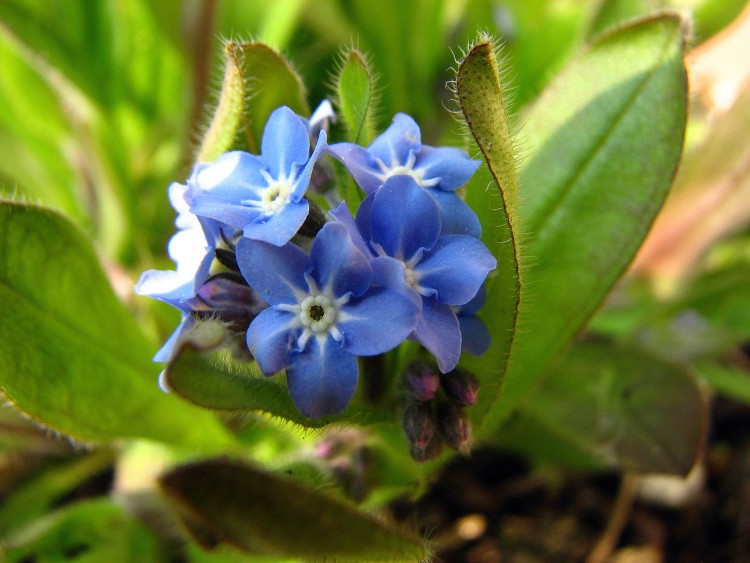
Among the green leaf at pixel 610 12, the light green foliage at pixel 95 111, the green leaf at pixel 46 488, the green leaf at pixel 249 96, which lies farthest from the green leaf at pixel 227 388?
the green leaf at pixel 610 12

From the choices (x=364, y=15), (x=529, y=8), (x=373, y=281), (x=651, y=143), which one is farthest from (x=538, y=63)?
(x=373, y=281)

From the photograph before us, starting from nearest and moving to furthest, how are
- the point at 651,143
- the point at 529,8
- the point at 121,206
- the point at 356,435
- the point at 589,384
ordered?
the point at 651,143 < the point at 356,435 < the point at 589,384 < the point at 121,206 < the point at 529,8

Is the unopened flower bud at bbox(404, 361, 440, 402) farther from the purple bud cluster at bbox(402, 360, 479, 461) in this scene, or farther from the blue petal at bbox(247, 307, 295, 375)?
the blue petal at bbox(247, 307, 295, 375)

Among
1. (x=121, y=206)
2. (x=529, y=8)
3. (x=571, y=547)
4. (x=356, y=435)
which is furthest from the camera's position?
(x=529, y=8)

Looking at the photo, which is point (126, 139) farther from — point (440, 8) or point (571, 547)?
point (571, 547)

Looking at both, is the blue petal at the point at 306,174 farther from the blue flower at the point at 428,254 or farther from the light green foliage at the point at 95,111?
the light green foliage at the point at 95,111

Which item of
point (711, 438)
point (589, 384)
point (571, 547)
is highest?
point (589, 384)

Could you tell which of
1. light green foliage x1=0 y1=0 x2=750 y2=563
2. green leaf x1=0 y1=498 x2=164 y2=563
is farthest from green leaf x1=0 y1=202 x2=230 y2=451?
green leaf x1=0 y1=498 x2=164 y2=563
